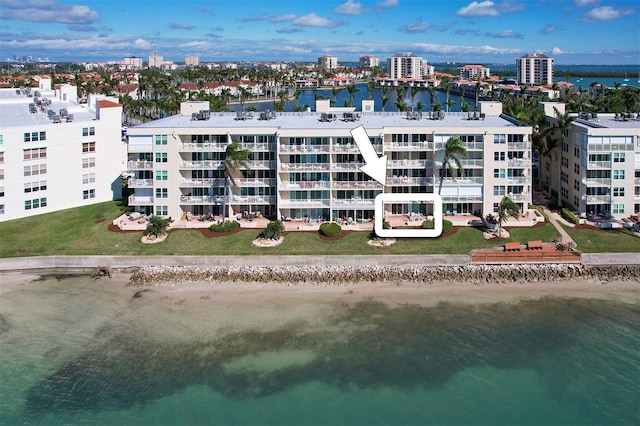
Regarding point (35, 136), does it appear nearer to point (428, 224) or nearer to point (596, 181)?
point (428, 224)

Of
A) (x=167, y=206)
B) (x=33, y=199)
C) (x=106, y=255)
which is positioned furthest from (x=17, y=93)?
(x=106, y=255)

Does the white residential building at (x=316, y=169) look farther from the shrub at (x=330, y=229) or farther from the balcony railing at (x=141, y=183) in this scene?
the shrub at (x=330, y=229)

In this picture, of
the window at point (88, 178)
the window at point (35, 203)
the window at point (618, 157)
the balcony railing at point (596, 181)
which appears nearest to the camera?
the window at point (618, 157)

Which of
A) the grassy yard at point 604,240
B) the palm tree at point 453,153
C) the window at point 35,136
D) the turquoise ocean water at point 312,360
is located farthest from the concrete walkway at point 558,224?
the window at point 35,136

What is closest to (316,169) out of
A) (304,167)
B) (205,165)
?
(304,167)

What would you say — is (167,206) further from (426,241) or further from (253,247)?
(426,241)

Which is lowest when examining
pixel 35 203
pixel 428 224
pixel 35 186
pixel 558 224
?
pixel 558 224

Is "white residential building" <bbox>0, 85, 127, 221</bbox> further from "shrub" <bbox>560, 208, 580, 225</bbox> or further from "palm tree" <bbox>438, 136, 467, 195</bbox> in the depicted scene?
"shrub" <bbox>560, 208, 580, 225</bbox>
